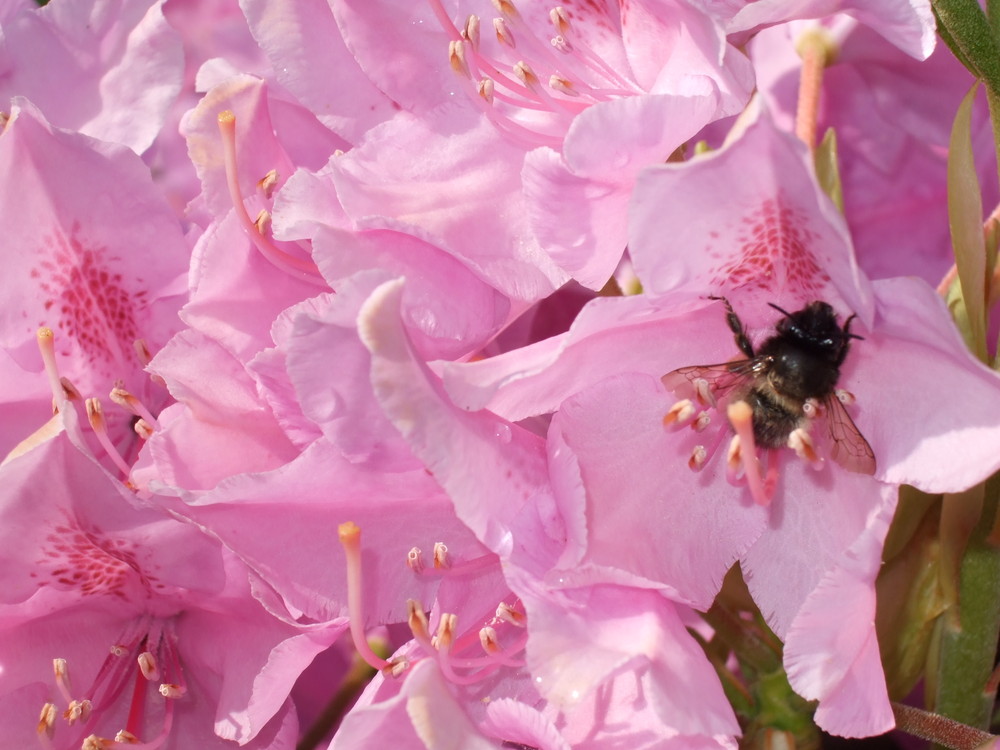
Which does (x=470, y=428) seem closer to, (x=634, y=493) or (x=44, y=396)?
(x=634, y=493)

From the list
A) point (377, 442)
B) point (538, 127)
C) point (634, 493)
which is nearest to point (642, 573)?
point (634, 493)

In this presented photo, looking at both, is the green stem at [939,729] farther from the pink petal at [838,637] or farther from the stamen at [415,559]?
the stamen at [415,559]

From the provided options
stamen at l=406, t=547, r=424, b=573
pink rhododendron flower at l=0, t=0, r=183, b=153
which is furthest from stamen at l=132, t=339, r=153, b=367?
stamen at l=406, t=547, r=424, b=573

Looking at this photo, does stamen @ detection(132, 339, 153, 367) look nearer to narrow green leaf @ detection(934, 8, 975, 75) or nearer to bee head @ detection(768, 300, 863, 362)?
bee head @ detection(768, 300, 863, 362)

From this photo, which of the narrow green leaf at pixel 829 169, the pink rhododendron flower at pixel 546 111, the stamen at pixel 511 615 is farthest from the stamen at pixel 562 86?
the stamen at pixel 511 615

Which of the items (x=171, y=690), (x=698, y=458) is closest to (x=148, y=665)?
(x=171, y=690)

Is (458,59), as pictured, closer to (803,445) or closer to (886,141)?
(803,445)
